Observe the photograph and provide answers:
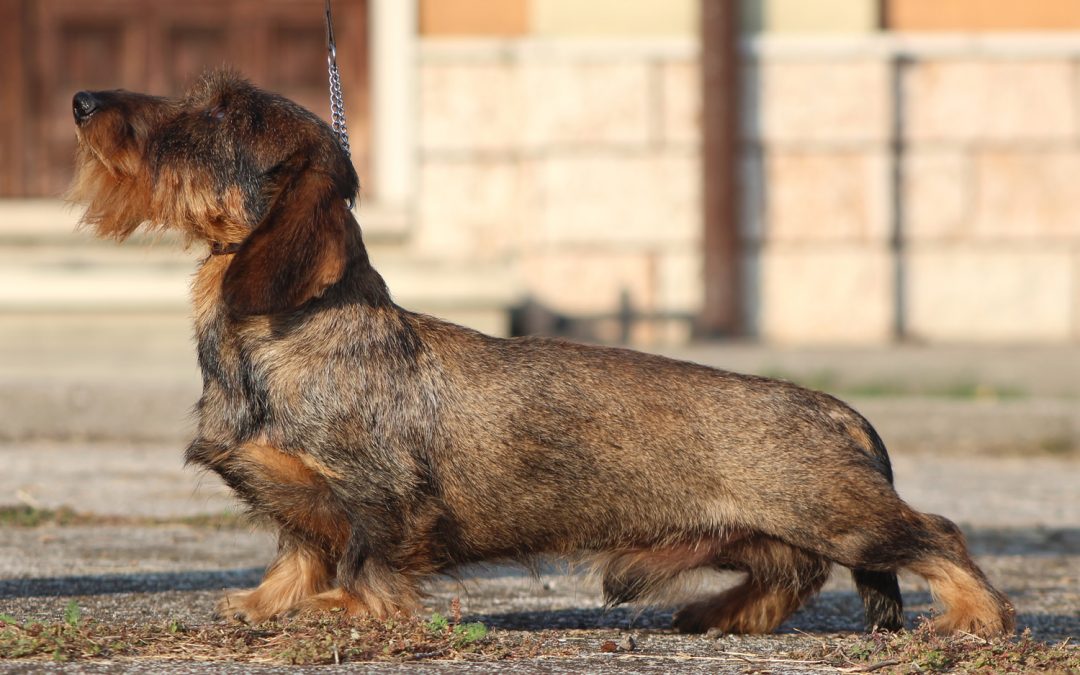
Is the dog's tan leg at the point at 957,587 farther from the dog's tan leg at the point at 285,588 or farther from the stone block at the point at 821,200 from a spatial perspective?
the stone block at the point at 821,200

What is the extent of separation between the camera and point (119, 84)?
11.2 meters

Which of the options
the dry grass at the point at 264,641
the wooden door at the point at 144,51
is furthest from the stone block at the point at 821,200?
the dry grass at the point at 264,641

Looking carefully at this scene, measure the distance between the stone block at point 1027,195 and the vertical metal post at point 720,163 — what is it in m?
1.65

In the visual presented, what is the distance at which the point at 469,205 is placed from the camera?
10.5 meters

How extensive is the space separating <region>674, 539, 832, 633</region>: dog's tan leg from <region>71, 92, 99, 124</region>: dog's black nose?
1963 mm

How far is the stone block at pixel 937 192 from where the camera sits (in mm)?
10477

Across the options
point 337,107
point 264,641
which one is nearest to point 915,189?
point 337,107

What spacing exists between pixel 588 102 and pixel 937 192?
7.70ft

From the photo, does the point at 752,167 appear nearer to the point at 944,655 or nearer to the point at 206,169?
the point at 206,169

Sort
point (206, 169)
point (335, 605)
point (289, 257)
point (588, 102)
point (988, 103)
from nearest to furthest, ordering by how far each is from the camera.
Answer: point (289, 257) → point (335, 605) → point (206, 169) → point (588, 102) → point (988, 103)

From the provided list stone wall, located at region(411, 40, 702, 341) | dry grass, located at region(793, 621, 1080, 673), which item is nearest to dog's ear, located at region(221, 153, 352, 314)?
dry grass, located at region(793, 621, 1080, 673)

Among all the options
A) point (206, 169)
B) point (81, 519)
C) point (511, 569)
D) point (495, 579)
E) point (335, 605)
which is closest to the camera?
point (335, 605)

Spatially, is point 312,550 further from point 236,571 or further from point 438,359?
point 236,571

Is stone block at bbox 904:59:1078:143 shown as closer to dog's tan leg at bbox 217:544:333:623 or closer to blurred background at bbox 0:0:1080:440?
blurred background at bbox 0:0:1080:440
